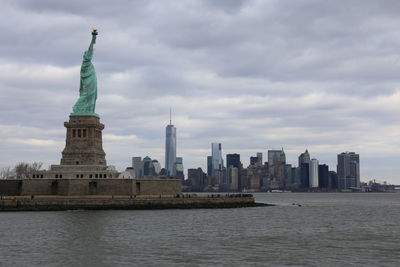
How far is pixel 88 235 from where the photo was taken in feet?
186

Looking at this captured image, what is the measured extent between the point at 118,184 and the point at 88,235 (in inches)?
1629

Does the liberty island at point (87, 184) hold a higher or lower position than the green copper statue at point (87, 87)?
lower

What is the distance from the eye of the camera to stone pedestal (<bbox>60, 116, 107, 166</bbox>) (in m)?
102

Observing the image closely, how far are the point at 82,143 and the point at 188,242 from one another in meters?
55.1

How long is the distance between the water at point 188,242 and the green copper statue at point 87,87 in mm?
31952

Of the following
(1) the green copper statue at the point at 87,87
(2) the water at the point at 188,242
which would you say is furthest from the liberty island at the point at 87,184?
(2) the water at the point at 188,242

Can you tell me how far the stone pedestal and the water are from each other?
24.4m

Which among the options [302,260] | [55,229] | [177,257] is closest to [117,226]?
[55,229]

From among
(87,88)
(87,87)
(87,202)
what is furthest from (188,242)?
(87,87)

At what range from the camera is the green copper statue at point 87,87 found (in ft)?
348

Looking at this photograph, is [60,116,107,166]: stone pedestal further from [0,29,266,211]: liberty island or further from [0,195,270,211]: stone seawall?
[0,195,270,211]: stone seawall

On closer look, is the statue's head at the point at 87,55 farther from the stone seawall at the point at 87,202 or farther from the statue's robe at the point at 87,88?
the stone seawall at the point at 87,202

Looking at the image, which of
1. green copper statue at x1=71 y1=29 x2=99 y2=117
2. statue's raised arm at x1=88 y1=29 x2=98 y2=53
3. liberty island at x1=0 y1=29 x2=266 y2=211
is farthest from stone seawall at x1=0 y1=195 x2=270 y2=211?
statue's raised arm at x1=88 y1=29 x2=98 y2=53

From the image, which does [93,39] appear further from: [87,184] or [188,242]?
[188,242]
